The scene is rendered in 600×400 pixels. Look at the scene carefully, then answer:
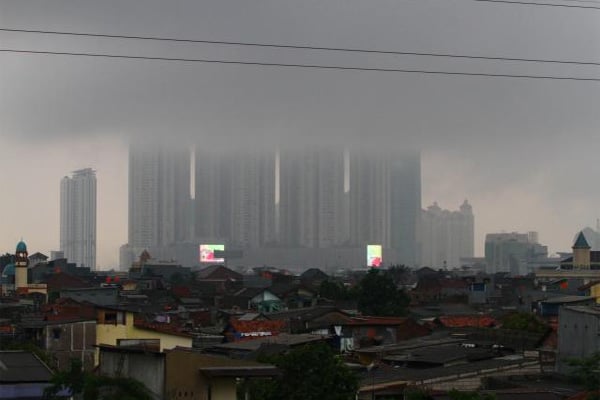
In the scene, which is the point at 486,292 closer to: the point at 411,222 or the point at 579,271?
the point at 579,271

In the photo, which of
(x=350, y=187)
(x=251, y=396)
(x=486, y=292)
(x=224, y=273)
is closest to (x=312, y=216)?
(x=350, y=187)

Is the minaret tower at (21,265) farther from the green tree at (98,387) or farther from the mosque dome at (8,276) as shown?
the green tree at (98,387)

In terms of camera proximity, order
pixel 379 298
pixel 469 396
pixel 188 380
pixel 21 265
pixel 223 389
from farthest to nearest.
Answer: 1. pixel 21 265
2. pixel 379 298
3. pixel 469 396
4. pixel 223 389
5. pixel 188 380

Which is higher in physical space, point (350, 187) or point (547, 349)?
point (350, 187)

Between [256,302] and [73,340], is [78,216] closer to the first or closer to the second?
[256,302]

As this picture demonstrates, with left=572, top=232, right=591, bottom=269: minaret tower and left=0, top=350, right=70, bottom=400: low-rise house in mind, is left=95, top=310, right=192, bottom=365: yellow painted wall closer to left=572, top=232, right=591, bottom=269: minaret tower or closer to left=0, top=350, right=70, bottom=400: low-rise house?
left=0, top=350, right=70, bottom=400: low-rise house

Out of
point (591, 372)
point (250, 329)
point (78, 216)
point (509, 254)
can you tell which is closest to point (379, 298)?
point (250, 329)
